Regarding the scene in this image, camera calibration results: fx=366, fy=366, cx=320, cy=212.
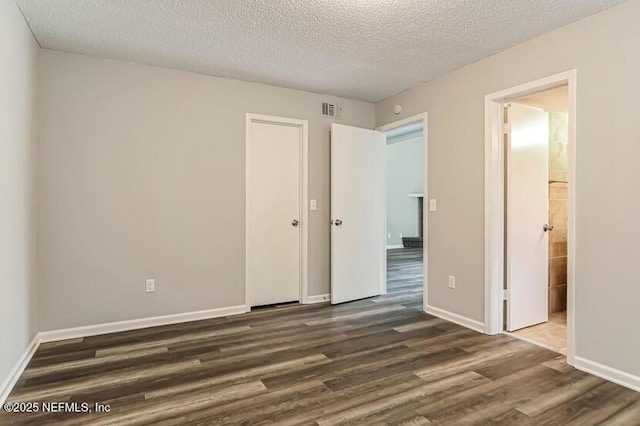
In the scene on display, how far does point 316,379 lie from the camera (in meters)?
2.33

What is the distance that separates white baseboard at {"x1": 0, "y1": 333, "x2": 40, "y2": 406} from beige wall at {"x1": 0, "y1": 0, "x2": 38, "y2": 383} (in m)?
0.05

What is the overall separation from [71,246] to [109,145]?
920 mm

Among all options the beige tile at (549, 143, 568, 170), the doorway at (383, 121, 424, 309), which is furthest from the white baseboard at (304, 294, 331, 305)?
the doorway at (383, 121, 424, 309)

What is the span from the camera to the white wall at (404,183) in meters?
9.95

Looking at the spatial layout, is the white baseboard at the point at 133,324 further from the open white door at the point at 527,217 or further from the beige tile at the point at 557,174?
the beige tile at the point at 557,174

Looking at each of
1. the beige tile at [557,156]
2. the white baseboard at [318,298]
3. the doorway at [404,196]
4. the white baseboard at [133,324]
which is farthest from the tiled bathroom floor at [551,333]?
the doorway at [404,196]

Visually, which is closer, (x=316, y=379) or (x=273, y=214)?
(x=316, y=379)

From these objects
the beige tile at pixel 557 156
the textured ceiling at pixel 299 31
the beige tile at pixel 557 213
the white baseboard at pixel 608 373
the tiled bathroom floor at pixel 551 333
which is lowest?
the tiled bathroom floor at pixel 551 333

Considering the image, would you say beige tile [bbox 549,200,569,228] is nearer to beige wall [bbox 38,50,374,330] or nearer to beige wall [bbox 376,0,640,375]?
beige wall [bbox 376,0,640,375]

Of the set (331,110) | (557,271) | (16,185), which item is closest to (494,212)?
(557,271)

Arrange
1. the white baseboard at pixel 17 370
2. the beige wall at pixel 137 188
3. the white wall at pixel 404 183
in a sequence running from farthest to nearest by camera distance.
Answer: the white wall at pixel 404 183 < the beige wall at pixel 137 188 < the white baseboard at pixel 17 370

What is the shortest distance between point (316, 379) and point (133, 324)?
1.94 meters

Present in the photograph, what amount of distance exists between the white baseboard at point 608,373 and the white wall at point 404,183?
740 centimetres

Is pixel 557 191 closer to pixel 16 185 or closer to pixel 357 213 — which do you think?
pixel 357 213
